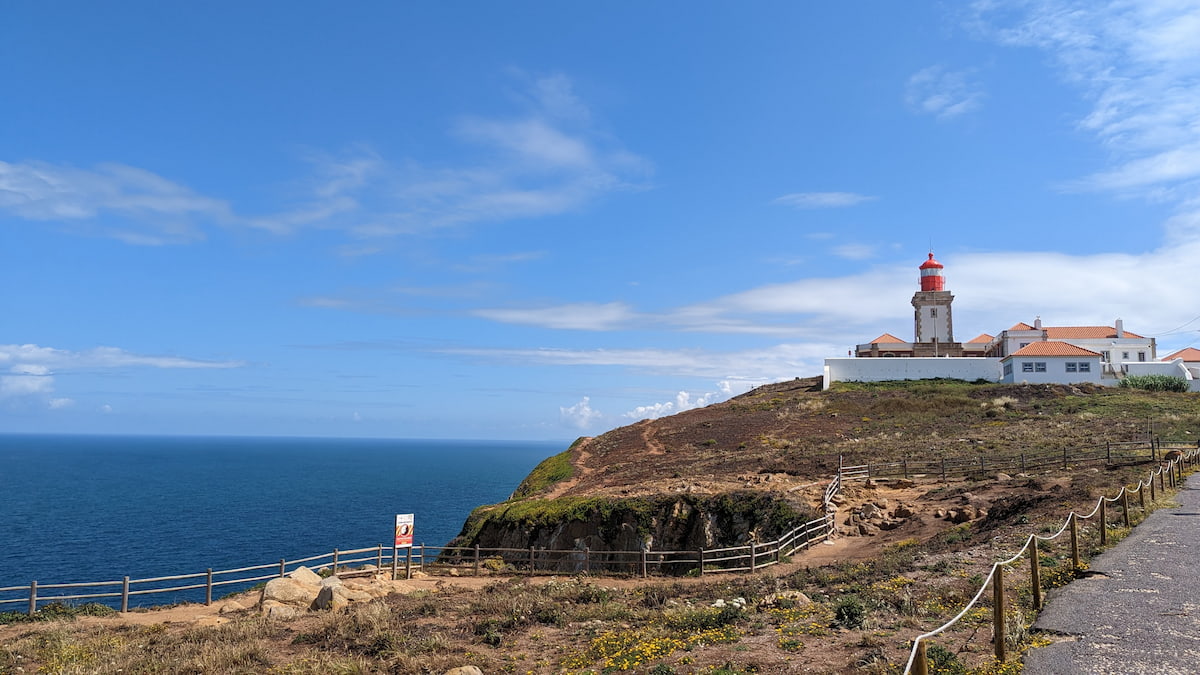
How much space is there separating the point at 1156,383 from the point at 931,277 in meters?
28.6

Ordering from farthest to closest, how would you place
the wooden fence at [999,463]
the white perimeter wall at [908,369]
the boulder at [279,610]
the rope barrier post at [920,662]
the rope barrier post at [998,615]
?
the white perimeter wall at [908,369], the wooden fence at [999,463], the boulder at [279,610], the rope barrier post at [998,615], the rope barrier post at [920,662]

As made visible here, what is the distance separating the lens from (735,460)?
4778 centimetres

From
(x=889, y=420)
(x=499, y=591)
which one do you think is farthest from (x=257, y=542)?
(x=889, y=420)

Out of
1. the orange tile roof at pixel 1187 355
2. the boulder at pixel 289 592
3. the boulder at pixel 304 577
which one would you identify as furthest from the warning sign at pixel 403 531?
the orange tile roof at pixel 1187 355

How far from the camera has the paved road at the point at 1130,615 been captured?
29.9 ft

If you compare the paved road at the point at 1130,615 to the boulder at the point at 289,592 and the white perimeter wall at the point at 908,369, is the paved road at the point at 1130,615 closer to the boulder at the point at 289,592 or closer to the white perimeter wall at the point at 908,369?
the boulder at the point at 289,592

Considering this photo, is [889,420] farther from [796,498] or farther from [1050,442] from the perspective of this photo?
[796,498]

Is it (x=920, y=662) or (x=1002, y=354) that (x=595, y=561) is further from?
(x=1002, y=354)

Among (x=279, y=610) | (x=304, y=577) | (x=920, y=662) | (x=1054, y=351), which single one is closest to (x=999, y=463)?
(x=304, y=577)

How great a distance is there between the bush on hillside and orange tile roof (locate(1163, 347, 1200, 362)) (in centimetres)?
A: 1431

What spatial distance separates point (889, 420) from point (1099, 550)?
45.6 meters

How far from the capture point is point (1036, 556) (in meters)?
11.5

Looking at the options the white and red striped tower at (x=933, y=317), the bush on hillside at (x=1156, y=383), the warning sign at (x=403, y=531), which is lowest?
the warning sign at (x=403, y=531)

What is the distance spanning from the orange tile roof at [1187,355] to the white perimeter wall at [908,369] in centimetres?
2396
